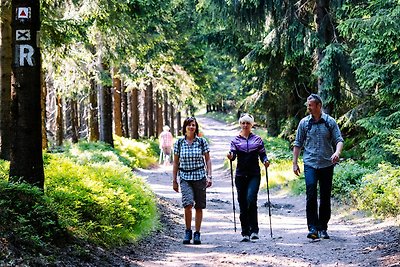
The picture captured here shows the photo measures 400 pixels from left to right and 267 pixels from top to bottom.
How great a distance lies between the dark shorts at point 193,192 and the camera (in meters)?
8.54

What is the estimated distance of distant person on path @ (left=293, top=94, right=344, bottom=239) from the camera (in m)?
8.34

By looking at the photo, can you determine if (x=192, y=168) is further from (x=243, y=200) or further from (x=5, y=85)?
(x=5, y=85)

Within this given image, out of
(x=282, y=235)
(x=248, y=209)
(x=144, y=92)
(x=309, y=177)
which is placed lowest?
(x=282, y=235)

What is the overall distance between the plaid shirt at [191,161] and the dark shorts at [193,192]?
91 mm

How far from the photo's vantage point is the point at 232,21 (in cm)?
1847

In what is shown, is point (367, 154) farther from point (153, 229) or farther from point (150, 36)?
point (150, 36)

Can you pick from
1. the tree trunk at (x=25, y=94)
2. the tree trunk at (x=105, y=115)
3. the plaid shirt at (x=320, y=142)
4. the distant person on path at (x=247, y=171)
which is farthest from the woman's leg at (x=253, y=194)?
the tree trunk at (x=105, y=115)

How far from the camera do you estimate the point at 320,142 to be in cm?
836

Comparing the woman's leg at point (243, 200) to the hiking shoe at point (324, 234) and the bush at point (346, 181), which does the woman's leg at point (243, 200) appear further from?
the bush at point (346, 181)

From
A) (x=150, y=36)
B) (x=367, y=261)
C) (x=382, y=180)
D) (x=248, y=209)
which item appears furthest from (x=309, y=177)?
(x=150, y=36)

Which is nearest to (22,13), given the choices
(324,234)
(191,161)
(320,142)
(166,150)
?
(191,161)

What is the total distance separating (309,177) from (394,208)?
216cm

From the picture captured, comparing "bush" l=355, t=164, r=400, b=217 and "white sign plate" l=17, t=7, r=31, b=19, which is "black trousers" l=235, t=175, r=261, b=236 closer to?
"bush" l=355, t=164, r=400, b=217

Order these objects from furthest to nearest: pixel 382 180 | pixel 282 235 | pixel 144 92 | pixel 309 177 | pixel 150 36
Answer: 1. pixel 144 92
2. pixel 150 36
3. pixel 382 180
4. pixel 282 235
5. pixel 309 177
